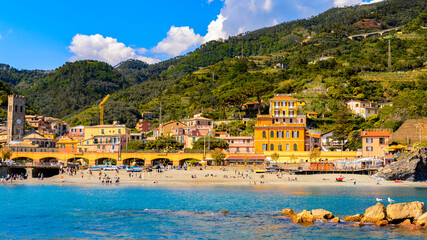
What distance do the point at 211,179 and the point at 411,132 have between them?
3308cm

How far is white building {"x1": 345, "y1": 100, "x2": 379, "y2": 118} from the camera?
8362cm

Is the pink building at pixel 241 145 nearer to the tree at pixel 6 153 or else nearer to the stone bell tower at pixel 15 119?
the tree at pixel 6 153

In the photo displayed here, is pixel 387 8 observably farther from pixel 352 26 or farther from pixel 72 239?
pixel 72 239

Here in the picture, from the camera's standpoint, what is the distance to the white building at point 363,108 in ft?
274

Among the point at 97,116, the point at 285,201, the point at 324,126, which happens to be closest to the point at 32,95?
the point at 97,116

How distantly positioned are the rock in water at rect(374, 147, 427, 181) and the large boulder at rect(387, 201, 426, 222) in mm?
30179

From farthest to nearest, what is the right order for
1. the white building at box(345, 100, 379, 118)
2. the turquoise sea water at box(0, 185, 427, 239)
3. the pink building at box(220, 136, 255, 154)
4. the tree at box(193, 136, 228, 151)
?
the white building at box(345, 100, 379, 118)
the pink building at box(220, 136, 255, 154)
the tree at box(193, 136, 228, 151)
the turquoise sea water at box(0, 185, 427, 239)

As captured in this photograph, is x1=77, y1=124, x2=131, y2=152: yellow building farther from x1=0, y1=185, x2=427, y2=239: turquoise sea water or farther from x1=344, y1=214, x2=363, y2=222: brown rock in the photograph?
x1=344, y1=214, x2=363, y2=222: brown rock

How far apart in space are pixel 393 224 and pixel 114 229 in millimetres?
18896

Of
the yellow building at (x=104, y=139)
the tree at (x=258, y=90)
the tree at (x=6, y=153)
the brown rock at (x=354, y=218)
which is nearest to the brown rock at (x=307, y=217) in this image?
the brown rock at (x=354, y=218)

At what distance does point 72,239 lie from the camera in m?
26.9

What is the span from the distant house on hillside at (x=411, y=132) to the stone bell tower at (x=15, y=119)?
71.8 meters

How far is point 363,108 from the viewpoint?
8356 centimetres

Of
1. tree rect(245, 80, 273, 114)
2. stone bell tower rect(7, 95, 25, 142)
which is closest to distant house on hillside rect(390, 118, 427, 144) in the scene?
tree rect(245, 80, 273, 114)
